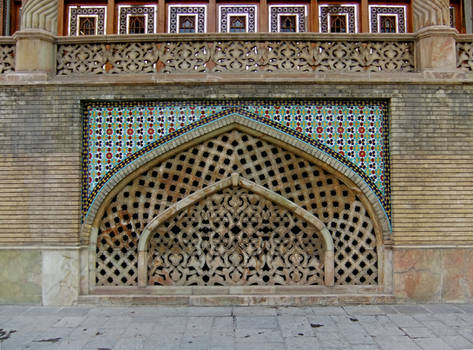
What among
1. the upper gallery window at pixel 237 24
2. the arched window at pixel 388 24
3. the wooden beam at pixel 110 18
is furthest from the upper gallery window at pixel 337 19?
the wooden beam at pixel 110 18

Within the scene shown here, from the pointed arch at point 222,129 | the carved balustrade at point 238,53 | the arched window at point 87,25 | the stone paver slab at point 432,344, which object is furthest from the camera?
the arched window at point 87,25

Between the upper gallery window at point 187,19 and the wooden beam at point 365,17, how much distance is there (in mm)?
2438

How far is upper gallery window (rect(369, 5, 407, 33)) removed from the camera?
6066 millimetres

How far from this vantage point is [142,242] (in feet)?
16.4

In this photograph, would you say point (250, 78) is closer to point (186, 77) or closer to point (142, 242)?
point (186, 77)

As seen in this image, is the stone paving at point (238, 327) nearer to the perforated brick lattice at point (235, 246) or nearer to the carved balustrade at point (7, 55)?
the perforated brick lattice at point (235, 246)

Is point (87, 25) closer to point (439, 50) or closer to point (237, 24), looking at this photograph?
point (237, 24)

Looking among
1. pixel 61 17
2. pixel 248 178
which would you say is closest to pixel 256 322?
pixel 248 178

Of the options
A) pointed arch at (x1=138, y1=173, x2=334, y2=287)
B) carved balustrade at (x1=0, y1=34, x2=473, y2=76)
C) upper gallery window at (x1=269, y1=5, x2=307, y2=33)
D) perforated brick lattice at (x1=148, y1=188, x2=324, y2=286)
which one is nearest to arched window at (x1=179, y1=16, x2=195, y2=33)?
carved balustrade at (x1=0, y1=34, x2=473, y2=76)

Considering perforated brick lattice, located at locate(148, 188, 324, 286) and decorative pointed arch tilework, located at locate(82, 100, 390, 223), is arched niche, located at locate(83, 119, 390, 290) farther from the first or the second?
perforated brick lattice, located at locate(148, 188, 324, 286)

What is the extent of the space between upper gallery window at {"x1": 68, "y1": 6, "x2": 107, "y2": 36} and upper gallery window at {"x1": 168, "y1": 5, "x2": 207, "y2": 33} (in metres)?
1.08

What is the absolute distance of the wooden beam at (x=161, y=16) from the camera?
5.98m

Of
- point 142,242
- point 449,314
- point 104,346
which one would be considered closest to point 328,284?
point 449,314

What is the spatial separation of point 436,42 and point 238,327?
4.30 m
